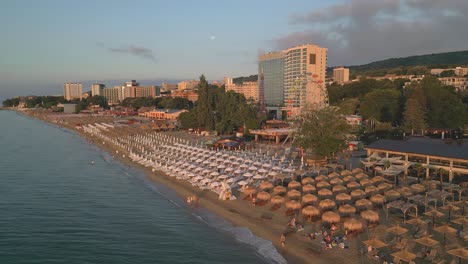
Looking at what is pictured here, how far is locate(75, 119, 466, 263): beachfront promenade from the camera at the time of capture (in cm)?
1727

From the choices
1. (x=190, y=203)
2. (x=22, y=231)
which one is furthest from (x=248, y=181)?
(x=22, y=231)

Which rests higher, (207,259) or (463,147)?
(463,147)

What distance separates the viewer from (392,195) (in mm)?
23641

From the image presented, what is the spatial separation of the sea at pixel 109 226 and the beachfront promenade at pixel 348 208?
2.68 meters

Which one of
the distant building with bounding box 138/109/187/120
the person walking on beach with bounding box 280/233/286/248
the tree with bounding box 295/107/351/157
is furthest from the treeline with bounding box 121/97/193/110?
the person walking on beach with bounding box 280/233/286/248

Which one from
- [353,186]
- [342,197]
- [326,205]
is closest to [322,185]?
[353,186]

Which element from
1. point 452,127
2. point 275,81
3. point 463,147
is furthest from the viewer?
point 275,81

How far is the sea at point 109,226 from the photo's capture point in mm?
18672

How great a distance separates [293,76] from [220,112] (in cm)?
5579

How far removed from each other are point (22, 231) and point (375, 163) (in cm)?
2713

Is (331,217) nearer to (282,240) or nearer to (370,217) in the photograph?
(370,217)

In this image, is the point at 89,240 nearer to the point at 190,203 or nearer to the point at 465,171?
the point at 190,203

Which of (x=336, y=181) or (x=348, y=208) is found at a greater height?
(x=336, y=181)

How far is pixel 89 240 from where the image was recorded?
68.4 feet
